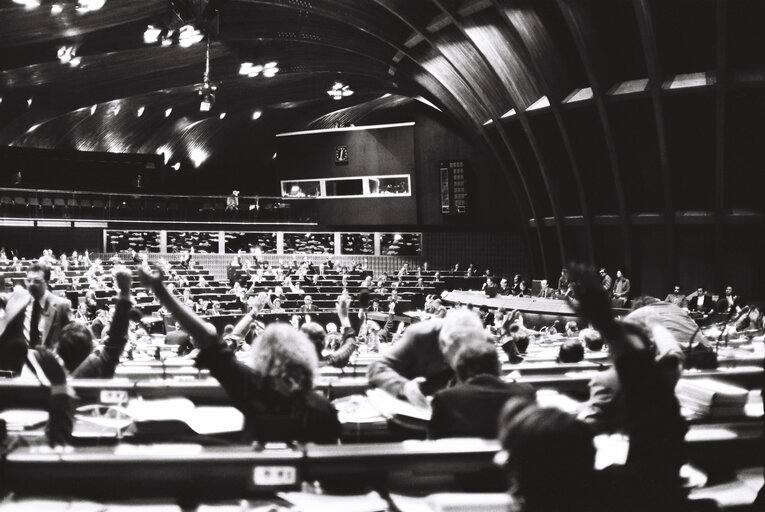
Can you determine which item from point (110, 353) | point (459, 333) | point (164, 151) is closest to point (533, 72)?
point (110, 353)

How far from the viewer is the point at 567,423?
1587 millimetres

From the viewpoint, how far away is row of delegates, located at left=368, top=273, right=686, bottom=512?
1.56 meters

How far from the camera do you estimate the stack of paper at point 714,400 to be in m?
Answer: 2.77

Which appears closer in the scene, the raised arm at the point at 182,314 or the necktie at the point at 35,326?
the raised arm at the point at 182,314

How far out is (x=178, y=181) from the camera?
106 feet

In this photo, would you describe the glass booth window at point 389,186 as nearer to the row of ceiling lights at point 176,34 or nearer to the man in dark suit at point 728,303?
the row of ceiling lights at point 176,34

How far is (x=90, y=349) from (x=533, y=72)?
1500 cm

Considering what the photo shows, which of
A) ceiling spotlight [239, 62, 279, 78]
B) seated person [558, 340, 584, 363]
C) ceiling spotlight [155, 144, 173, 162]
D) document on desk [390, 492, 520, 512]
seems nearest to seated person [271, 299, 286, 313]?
ceiling spotlight [239, 62, 279, 78]

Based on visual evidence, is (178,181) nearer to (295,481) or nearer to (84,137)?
(84,137)

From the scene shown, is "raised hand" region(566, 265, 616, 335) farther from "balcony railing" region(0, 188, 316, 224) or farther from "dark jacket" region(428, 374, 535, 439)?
"balcony railing" region(0, 188, 316, 224)

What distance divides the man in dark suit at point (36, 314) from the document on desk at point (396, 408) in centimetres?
223

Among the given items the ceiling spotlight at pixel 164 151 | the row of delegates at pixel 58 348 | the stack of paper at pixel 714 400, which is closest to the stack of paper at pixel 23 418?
the row of delegates at pixel 58 348

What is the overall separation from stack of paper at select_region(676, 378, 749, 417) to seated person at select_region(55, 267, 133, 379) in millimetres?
2477

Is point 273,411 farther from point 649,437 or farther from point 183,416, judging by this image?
point 649,437
